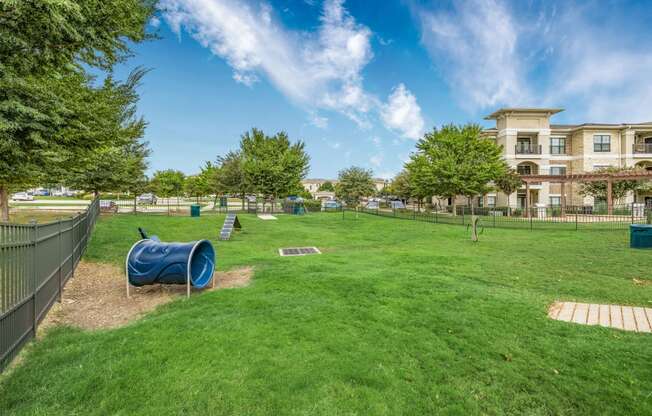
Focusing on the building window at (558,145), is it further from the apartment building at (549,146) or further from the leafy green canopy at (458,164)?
the leafy green canopy at (458,164)

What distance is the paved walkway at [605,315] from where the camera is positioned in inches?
190

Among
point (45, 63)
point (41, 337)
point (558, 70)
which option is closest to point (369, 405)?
point (41, 337)

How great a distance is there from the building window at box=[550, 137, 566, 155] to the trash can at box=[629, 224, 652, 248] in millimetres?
31967

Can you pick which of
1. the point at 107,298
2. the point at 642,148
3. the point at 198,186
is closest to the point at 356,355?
the point at 107,298

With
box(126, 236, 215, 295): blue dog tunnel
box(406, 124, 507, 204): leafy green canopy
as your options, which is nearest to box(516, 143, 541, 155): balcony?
box(406, 124, 507, 204): leafy green canopy

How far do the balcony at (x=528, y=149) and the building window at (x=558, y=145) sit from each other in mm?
3252

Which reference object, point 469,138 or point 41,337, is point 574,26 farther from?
point 41,337

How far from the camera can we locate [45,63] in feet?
19.7

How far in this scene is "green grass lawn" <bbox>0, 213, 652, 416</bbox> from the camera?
10.4ft

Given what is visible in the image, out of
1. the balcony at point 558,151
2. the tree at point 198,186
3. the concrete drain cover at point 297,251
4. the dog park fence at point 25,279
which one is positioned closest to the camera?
the dog park fence at point 25,279

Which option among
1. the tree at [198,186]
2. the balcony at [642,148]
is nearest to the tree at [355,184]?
the tree at [198,186]

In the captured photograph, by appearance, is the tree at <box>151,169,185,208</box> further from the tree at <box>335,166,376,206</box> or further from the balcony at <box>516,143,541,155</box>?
the balcony at <box>516,143,541,155</box>

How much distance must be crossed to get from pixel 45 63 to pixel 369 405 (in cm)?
772

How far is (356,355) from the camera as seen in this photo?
400 centimetres
